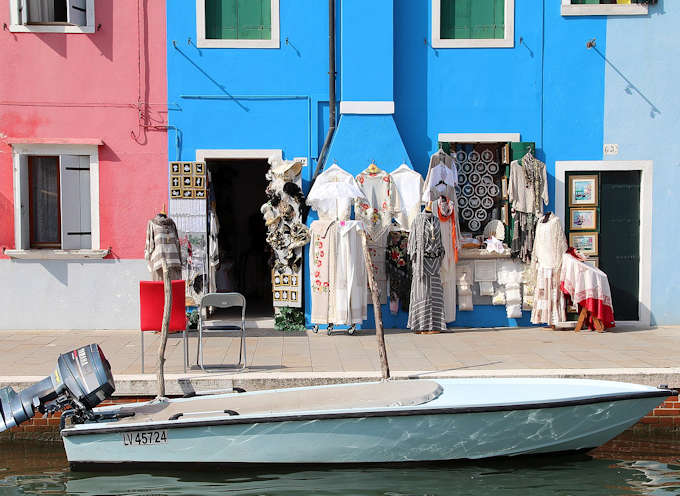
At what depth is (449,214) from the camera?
10617 millimetres

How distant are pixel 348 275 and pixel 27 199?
464 cm

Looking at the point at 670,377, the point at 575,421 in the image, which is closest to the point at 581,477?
the point at 575,421

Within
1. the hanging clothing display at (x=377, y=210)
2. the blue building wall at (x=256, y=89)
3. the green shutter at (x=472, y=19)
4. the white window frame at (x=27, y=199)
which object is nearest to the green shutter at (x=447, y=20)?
the green shutter at (x=472, y=19)

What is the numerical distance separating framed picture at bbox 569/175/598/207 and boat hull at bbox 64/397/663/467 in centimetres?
486

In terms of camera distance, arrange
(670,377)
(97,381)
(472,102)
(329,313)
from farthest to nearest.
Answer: (472,102)
(329,313)
(670,377)
(97,381)

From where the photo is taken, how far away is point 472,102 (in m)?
11.1

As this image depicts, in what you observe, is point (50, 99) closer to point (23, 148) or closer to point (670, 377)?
point (23, 148)

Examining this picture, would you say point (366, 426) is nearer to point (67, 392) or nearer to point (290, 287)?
point (67, 392)

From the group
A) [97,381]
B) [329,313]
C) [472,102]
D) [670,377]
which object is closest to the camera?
[97,381]

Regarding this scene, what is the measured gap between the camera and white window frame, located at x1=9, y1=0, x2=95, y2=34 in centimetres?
1066

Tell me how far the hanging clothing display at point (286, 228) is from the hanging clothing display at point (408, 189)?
4.39 ft

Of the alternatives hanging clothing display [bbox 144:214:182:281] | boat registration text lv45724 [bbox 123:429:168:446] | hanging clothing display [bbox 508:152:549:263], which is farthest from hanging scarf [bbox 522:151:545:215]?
boat registration text lv45724 [bbox 123:429:168:446]

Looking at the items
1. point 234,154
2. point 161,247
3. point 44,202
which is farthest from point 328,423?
point 44,202

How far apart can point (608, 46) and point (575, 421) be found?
255 inches
